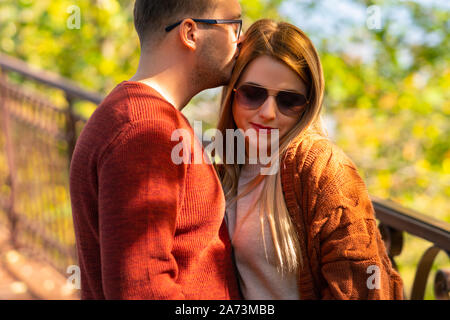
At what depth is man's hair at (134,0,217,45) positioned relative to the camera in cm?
169

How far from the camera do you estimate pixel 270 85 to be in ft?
5.99

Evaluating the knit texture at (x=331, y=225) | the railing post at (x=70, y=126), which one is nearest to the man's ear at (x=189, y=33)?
the knit texture at (x=331, y=225)

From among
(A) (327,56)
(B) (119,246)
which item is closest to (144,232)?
(B) (119,246)

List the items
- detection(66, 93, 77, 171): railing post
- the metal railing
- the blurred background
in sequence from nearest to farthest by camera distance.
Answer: detection(66, 93, 77, 171): railing post
the metal railing
the blurred background

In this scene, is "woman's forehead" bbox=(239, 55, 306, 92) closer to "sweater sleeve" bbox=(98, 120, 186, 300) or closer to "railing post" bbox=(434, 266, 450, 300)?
"sweater sleeve" bbox=(98, 120, 186, 300)

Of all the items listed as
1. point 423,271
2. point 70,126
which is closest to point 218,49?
point 423,271

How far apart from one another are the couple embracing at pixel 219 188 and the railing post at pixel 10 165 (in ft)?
10.9

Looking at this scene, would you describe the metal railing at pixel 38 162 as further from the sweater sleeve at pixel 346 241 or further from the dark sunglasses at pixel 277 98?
the sweater sleeve at pixel 346 241

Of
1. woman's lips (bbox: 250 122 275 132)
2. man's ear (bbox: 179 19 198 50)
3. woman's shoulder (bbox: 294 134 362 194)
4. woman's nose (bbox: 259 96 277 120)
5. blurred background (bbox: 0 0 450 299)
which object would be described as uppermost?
blurred background (bbox: 0 0 450 299)

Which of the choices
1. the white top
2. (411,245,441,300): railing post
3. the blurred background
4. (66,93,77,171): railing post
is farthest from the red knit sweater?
the blurred background

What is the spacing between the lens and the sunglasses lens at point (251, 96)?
184 cm

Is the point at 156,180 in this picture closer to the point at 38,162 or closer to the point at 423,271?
the point at 423,271

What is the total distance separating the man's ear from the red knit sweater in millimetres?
236
